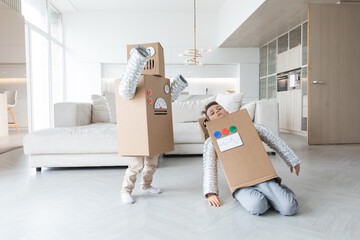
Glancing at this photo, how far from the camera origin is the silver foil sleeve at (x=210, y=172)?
5.46 feet

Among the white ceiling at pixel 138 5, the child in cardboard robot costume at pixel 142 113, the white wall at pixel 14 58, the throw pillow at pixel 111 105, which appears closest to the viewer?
the child in cardboard robot costume at pixel 142 113

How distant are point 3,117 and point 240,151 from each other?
3710 mm

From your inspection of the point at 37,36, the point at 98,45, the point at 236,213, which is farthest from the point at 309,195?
the point at 98,45

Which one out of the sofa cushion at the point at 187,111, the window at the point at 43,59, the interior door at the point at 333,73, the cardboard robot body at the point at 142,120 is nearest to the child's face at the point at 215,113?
the cardboard robot body at the point at 142,120

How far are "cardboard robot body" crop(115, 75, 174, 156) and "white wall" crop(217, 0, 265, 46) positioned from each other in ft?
10.6

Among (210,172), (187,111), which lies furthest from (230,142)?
(187,111)

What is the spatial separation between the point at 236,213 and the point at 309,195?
0.63 m

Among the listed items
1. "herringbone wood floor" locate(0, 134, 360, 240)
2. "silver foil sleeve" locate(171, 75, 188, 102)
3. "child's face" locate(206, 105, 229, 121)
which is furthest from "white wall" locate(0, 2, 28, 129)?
"child's face" locate(206, 105, 229, 121)

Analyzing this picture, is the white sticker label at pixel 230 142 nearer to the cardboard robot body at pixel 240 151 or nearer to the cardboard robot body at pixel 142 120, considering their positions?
the cardboard robot body at pixel 240 151

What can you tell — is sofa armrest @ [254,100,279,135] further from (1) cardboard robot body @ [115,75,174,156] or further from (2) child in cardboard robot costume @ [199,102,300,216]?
(1) cardboard robot body @ [115,75,174,156]

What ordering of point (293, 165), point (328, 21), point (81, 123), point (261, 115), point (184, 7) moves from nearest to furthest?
point (293, 165), point (261, 115), point (81, 123), point (328, 21), point (184, 7)

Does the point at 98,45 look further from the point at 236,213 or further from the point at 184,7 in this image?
the point at 236,213

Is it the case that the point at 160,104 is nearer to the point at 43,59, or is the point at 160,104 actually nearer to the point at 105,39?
the point at 43,59

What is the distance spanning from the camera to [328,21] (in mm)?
4051
